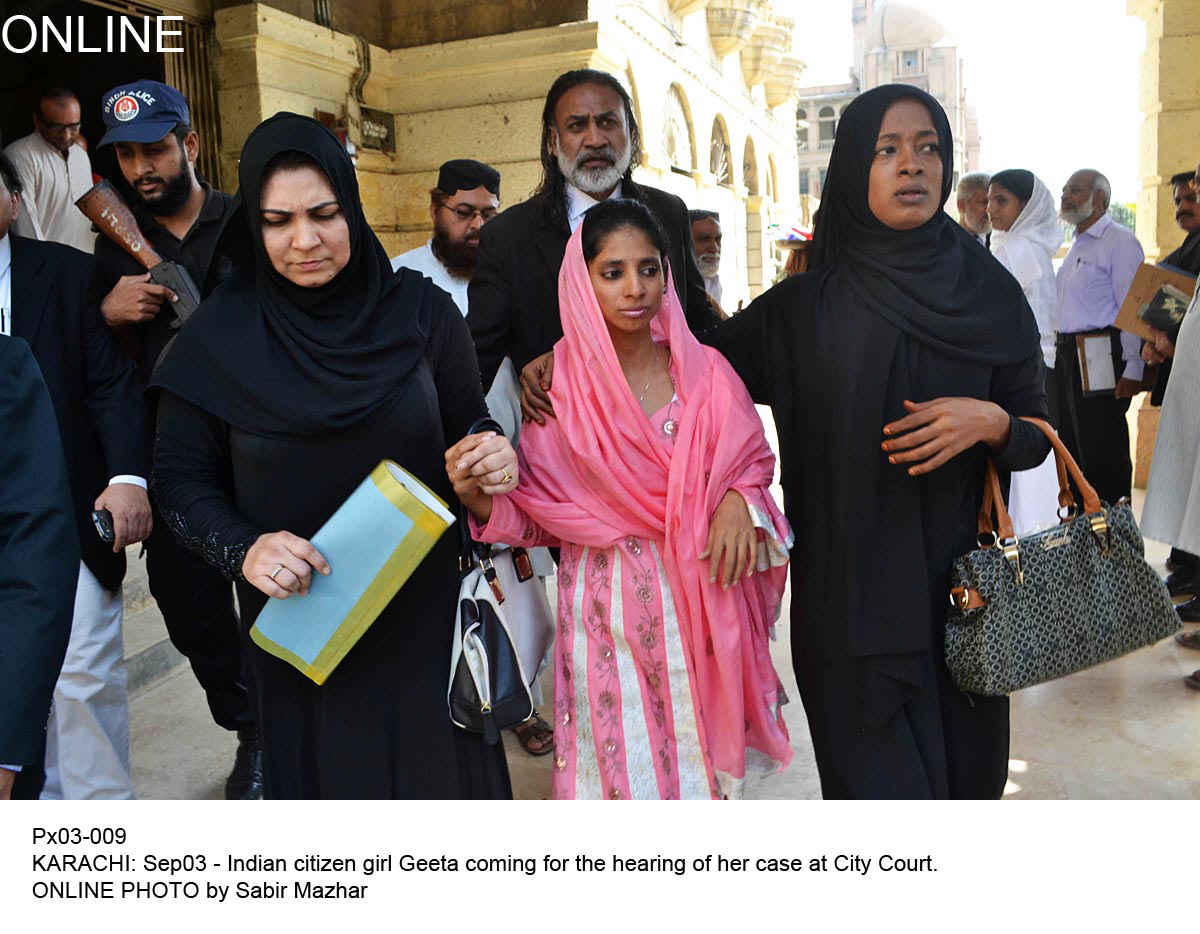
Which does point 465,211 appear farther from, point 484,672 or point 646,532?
point 484,672

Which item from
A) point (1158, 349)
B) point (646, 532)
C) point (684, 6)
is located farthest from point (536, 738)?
point (684, 6)

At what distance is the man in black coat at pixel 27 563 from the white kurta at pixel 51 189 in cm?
331

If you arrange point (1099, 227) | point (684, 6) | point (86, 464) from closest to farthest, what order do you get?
1. point (86, 464)
2. point (1099, 227)
3. point (684, 6)

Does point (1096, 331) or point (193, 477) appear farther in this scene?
point (1096, 331)

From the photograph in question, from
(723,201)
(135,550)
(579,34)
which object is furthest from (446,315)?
(723,201)

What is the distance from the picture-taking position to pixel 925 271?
1996 millimetres

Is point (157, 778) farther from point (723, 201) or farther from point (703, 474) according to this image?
point (723, 201)

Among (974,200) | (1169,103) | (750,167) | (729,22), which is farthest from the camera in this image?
(750,167)

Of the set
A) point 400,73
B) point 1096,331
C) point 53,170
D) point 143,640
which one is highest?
point 400,73

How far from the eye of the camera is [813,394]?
207 centimetres

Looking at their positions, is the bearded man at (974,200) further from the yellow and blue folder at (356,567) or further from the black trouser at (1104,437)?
the yellow and blue folder at (356,567)

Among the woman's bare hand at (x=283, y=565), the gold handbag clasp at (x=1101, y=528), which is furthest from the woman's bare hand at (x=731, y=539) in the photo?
the woman's bare hand at (x=283, y=565)

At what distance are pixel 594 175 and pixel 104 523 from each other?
4.75 feet

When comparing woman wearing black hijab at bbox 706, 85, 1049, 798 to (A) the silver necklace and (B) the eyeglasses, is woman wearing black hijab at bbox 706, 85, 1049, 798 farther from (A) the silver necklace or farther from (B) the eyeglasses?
(B) the eyeglasses
